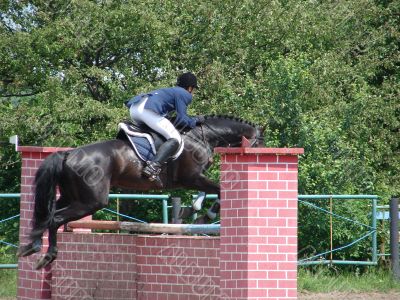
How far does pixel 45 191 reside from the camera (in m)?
9.22

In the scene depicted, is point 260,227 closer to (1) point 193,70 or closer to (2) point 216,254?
(2) point 216,254

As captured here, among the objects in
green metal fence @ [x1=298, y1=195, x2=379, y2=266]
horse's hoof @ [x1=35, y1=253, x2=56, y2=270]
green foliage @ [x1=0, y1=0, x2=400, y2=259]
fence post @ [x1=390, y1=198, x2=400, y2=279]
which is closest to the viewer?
horse's hoof @ [x1=35, y1=253, x2=56, y2=270]

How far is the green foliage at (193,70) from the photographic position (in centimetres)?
1614

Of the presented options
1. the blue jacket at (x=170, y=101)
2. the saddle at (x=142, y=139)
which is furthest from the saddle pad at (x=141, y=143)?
the blue jacket at (x=170, y=101)

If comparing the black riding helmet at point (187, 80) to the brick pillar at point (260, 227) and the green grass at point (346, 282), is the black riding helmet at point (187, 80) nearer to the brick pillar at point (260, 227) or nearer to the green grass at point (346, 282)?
the brick pillar at point (260, 227)

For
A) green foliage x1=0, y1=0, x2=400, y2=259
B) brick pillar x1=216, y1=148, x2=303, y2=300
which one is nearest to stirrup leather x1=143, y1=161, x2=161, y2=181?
brick pillar x1=216, y1=148, x2=303, y2=300

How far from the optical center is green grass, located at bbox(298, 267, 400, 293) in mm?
11648

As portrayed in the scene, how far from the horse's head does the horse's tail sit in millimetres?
1760

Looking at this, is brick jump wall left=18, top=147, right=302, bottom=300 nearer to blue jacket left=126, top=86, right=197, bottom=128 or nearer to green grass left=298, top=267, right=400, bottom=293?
blue jacket left=126, top=86, right=197, bottom=128

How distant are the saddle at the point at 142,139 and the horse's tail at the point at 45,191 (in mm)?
723

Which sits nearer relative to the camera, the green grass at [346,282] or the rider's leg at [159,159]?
the rider's leg at [159,159]

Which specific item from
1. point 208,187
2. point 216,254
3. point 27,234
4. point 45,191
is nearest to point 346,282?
point 208,187

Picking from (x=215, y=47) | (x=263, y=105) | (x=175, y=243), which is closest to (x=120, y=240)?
(x=175, y=243)

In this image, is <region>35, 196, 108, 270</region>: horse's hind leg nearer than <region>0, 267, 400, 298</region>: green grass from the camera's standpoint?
Yes
